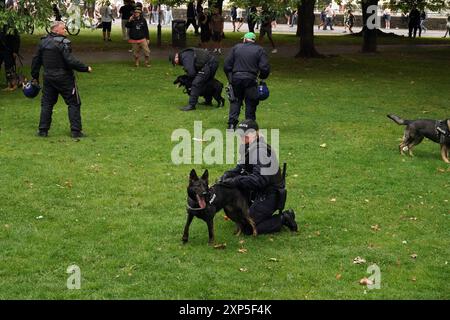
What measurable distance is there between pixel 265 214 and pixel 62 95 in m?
6.58

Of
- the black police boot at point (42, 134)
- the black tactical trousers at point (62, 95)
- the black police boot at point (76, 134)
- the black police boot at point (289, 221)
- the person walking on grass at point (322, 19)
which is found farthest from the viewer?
the person walking on grass at point (322, 19)

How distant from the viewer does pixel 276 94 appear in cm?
2095

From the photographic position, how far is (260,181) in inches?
363

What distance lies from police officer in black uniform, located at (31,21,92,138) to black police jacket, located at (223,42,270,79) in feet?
9.09

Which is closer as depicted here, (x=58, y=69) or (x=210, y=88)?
(x=58, y=69)

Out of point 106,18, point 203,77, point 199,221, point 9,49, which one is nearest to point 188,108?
point 203,77

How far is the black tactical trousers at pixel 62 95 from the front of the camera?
14.5 m

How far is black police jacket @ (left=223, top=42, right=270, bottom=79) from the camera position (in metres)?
14.8

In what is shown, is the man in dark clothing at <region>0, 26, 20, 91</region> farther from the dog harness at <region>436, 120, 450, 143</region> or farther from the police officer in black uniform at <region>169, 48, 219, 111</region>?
the dog harness at <region>436, 120, 450, 143</region>

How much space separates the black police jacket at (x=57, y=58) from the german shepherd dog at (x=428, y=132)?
19.4 feet

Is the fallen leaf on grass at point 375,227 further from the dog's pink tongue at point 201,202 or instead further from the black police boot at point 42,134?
the black police boot at point 42,134

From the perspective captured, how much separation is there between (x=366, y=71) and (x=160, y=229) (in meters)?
17.8

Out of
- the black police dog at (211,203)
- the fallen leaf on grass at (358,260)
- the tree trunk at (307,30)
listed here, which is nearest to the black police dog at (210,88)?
the black police dog at (211,203)

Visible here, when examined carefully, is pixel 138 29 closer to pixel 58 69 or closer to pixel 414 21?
pixel 58 69
